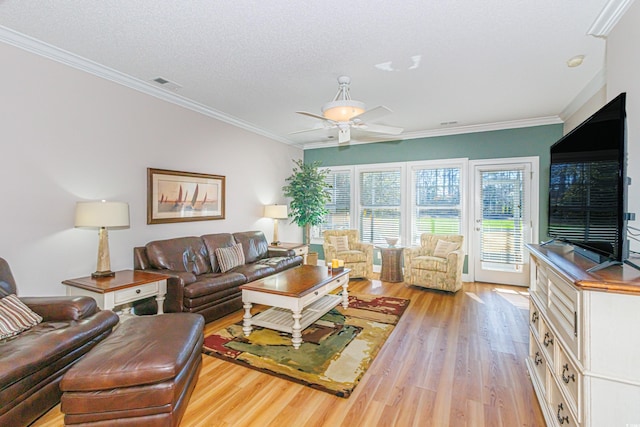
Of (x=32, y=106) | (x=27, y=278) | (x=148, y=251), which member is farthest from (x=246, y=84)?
(x=27, y=278)

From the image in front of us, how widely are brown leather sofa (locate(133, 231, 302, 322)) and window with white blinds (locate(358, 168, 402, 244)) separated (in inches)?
86.2

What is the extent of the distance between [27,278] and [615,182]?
4361mm

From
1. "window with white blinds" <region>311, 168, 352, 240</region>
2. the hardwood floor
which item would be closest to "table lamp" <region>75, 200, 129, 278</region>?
the hardwood floor

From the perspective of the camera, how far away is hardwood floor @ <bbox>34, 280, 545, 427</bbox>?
77.3 inches

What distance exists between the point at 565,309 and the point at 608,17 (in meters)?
2.17

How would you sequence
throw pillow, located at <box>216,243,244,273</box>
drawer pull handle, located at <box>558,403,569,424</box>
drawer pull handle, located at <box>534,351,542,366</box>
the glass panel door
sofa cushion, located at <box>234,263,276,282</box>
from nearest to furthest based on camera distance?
drawer pull handle, located at <box>558,403,569,424</box>, drawer pull handle, located at <box>534,351,542,366</box>, sofa cushion, located at <box>234,263,276,282</box>, throw pillow, located at <box>216,243,244,273</box>, the glass panel door

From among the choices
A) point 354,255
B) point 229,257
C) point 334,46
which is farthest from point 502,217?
point 229,257

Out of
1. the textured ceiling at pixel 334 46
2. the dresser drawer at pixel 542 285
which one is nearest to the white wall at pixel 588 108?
the textured ceiling at pixel 334 46

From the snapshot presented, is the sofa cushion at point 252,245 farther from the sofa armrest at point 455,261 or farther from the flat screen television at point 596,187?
the flat screen television at point 596,187

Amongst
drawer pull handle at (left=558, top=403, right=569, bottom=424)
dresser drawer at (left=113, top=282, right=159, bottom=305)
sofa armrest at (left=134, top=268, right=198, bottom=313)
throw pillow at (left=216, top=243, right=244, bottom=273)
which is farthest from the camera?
throw pillow at (left=216, top=243, right=244, bottom=273)

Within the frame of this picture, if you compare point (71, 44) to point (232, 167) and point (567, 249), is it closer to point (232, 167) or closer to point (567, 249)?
point (232, 167)

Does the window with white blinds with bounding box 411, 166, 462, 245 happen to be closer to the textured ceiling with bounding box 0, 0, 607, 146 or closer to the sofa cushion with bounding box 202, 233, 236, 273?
the textured ceiling with bounding box 0, 0, 607, 146

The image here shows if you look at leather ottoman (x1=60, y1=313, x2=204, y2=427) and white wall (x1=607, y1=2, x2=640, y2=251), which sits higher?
white wall (x1=607, y1=2, x2=640, y2=251)

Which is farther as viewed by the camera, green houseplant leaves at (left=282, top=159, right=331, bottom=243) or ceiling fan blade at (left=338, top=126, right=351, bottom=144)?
green houseplant leaves at (left=282, top=159, right=331, bottom=243)
